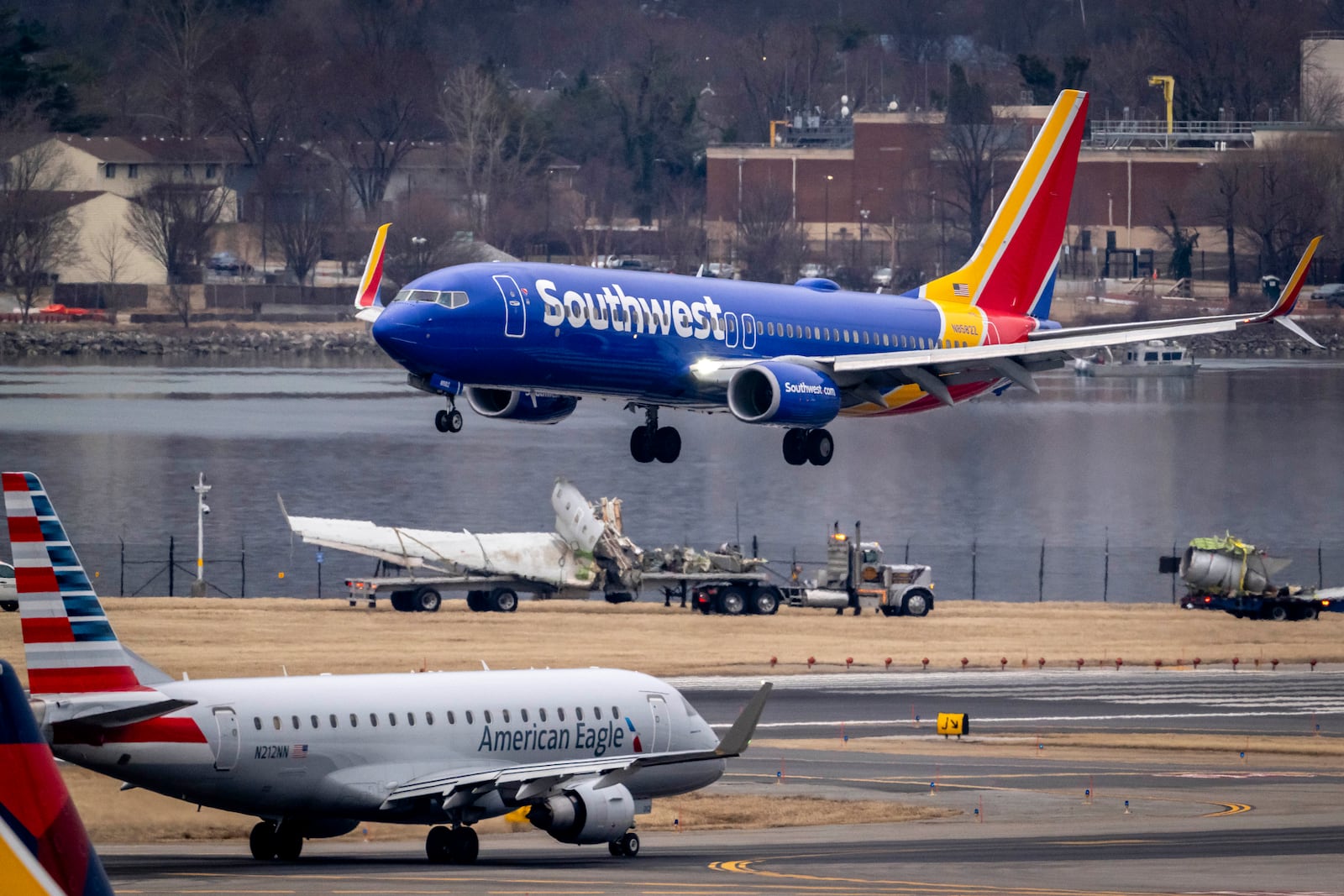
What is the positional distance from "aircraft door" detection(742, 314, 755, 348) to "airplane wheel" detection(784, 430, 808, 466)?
3.09 metres

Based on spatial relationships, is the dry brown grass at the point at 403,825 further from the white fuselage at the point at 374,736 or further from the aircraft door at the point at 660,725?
the aircraft door at the point at 660,725

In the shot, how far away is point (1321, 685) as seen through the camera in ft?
297

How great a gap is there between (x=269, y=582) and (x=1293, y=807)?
82128 mm

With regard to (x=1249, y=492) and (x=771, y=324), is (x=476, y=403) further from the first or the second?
(x=1249, y=492)

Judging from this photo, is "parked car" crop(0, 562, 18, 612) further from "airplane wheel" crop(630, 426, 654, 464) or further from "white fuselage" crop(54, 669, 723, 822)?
"white fuselage" crop(54, 669, 723, 822)

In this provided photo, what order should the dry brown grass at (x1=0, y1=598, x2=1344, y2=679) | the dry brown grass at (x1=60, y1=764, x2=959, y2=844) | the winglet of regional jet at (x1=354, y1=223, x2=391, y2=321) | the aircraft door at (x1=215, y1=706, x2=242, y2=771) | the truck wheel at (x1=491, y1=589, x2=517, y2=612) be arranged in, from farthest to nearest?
1. the truck wheel at (x1=491, y1=589, x2=517, y2=612)
2. the dry brown grass at (x1=0, y1=598, x2=1344, y2=679)
3. the winglet of regional jet at (x1=354, y1=223, x2=391, y2=321)
4. the dry brown grass at (x1=60, y1=764, x2=959, y2=844)
5. the aircraft door at (x1=215, y1=706, x2=242, y2=771)

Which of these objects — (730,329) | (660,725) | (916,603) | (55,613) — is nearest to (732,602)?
(916,603)

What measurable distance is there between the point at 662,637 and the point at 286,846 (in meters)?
49.8

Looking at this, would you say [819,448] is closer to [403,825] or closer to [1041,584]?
[403,825]

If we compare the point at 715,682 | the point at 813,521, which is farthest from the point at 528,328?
the point at 813,521

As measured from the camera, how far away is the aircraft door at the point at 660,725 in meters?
56.2

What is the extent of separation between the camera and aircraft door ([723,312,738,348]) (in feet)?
191

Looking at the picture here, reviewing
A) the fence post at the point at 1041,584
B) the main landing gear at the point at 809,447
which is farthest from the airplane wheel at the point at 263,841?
the fence post at the point at 1041,584

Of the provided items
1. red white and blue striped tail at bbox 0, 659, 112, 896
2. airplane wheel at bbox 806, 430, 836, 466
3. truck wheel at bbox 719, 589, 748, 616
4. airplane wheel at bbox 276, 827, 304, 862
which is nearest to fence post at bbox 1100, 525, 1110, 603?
truck wheel at bbox 719, 589, 748, 616
